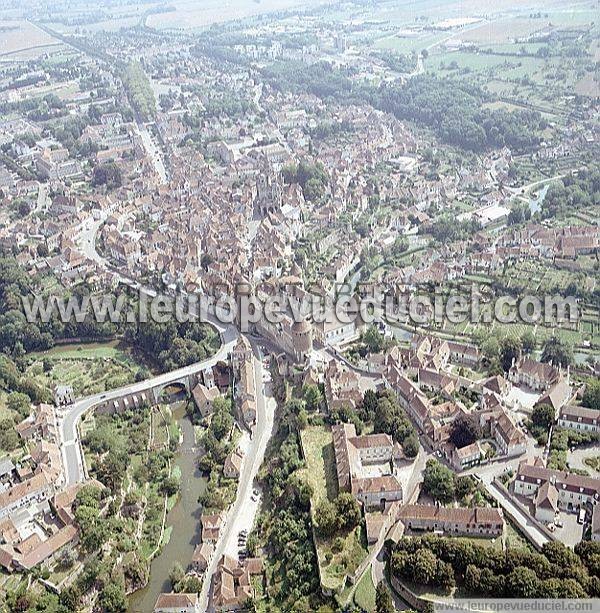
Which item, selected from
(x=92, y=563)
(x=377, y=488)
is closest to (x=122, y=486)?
(x=92, y=563)

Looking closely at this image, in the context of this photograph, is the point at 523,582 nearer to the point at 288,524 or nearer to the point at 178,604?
the point at 288,524

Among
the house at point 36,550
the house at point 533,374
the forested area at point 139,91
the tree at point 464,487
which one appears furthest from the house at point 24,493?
the forested area at point 139,91

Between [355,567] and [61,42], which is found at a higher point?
[61,42]

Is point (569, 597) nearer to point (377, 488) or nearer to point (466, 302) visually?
point (377, 488)

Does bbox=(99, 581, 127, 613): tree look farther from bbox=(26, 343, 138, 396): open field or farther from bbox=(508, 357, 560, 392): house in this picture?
bbox=(508, 357, 560, 392): house

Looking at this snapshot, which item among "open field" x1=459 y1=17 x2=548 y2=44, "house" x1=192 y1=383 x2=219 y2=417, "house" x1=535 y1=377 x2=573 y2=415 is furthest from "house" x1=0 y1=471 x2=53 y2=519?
"open field" x1=459 y1=17 x2=548 y2=44
